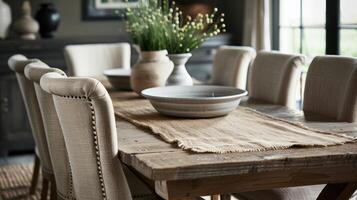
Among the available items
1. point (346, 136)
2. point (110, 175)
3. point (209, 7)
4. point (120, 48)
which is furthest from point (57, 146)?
point (209, 7)

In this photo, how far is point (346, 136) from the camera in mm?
2344

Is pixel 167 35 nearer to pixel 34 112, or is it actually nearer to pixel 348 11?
pixel 34 112

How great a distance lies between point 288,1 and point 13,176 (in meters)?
2.60

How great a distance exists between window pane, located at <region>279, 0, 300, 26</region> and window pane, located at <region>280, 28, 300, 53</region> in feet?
0.19

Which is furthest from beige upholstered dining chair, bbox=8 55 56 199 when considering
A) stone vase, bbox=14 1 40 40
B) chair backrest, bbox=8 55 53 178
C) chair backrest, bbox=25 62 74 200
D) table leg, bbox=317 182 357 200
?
stone vase, bbox=14 1 40 40

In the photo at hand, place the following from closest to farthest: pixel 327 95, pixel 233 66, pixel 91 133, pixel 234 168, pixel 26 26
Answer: pixel 234 168 → pixel 91 133 → pixel 327 95 → pixel 233 66 → pixel 26 26

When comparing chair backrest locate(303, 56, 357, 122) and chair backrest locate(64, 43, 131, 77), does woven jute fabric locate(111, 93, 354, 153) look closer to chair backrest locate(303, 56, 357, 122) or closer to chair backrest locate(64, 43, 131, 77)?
chair backrest locate(303, 56, 357, 122)

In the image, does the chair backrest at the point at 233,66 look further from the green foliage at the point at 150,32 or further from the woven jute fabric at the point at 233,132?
the woven jute fabric at the point at 233,132

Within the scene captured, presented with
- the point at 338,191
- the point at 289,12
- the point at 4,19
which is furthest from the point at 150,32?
the point at 4,19

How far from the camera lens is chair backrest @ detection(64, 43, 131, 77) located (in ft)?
15.2

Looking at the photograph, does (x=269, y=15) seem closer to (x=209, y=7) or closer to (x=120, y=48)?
(x=209, y=7)

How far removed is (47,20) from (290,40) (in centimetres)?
214

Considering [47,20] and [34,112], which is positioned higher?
[47,20]

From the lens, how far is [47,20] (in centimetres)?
577
